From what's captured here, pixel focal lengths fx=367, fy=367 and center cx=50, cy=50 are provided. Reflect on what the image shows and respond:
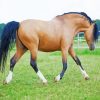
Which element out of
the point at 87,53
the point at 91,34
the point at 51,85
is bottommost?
the point at 87,53

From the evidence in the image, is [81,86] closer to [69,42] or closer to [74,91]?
[74,91]

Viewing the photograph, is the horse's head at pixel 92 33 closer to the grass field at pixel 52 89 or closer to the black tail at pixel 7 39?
the grass field at pixel 52 89

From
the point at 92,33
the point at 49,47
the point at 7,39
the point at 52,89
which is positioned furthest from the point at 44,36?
the point at 52,89

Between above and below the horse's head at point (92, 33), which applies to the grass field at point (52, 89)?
below

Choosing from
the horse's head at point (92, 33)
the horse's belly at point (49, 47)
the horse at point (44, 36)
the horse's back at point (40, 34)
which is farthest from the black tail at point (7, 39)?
the horse's head at point (92, 33)

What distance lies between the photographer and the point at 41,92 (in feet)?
25.1

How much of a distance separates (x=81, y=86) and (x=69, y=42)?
143cm

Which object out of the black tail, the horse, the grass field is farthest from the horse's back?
the grass field

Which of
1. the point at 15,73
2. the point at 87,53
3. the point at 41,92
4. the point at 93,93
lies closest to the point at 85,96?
the point at 93,93

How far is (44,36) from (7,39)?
0.92 m

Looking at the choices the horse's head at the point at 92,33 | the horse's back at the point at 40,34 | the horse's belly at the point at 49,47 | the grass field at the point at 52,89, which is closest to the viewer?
the grass field at the point at 52,89

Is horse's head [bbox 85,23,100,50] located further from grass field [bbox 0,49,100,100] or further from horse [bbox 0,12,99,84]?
grass field [bbox 0,49,100,100]

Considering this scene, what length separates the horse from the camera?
8898mm

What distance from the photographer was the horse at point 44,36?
29.2ft
